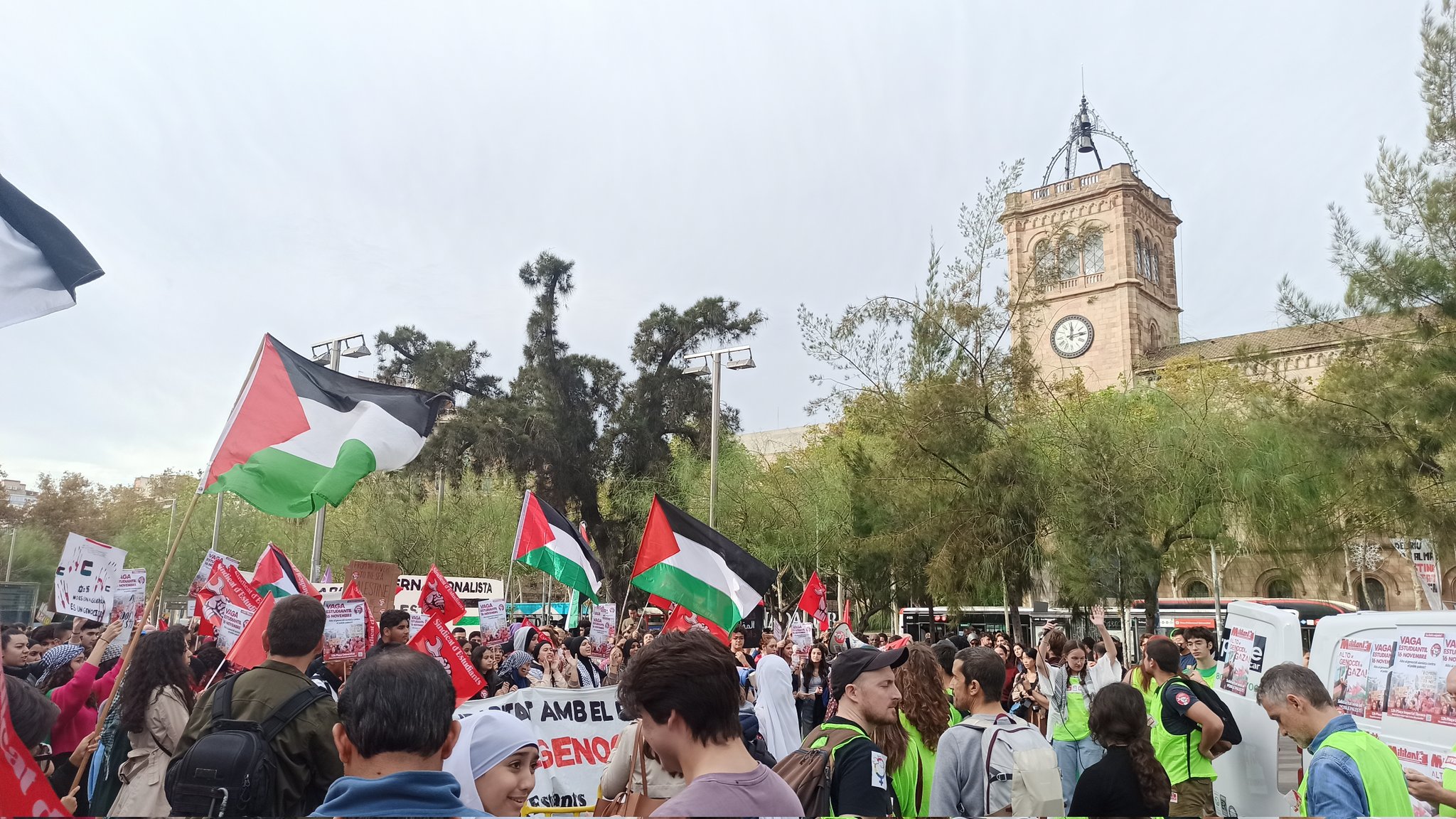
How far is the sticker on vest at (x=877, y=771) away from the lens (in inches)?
140

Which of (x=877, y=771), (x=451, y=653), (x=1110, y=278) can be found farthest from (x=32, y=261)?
(x=1110, y=278)

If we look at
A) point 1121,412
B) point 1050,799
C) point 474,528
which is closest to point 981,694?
point 1050,799

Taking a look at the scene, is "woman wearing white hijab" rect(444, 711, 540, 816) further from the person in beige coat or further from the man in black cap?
the person in beige coat

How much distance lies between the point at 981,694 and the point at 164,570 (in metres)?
3.84

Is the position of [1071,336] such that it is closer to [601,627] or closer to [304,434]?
[601,627]

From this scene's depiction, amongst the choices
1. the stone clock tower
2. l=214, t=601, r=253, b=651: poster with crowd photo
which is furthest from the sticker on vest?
the stone clock tower

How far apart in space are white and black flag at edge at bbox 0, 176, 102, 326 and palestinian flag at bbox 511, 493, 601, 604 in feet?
29.9

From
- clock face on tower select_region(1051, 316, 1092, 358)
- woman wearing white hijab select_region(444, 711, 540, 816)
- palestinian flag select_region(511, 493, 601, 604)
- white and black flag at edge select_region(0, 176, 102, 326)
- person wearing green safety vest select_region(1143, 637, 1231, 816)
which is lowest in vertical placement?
person wearing green safety vest select_region(1143, 637, 1231, 816)

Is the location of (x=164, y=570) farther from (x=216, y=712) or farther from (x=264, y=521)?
(x=264, y=521)

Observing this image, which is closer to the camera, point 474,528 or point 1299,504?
point 1299,504

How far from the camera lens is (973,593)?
22.9m

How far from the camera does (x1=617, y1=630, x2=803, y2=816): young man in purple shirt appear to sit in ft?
7.96

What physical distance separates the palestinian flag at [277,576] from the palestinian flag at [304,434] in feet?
15.6

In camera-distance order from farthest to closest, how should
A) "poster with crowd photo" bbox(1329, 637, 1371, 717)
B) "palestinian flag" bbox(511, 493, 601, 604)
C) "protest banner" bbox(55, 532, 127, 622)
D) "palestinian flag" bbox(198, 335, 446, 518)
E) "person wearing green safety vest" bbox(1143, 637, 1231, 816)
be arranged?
"palestinian flag" bbox(511, 493, 601, 604), "protest banner" bbox(55, 532, 127, 622), "palestinian flag" bbox(198, 335, 446, 518), "poster with crowd photo" bbox(1329, 637, 1371, 717), "person wearing green safety vest" bbox(1143, 637, 1231, 816)
